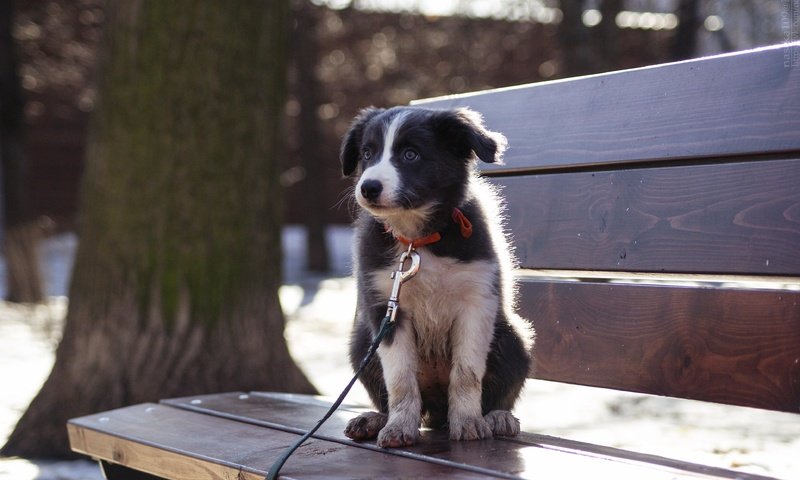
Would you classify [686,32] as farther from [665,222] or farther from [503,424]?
[503,424]

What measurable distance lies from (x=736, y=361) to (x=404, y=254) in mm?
1057

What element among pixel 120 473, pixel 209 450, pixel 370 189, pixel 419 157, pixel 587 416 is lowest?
pixel 587 416

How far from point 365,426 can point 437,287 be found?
490mm

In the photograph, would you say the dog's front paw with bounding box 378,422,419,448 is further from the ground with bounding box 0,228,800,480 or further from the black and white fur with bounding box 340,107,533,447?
the ground with bounding box 0,228,800,480

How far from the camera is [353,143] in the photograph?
320 cm

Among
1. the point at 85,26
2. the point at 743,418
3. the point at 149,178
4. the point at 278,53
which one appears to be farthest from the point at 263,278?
the point at 85,26

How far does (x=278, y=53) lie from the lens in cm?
479

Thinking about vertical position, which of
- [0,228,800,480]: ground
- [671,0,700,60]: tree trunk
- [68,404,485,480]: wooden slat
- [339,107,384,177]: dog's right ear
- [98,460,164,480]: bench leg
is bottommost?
[0,228,800,480]: ground

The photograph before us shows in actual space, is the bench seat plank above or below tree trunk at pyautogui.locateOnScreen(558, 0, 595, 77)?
below

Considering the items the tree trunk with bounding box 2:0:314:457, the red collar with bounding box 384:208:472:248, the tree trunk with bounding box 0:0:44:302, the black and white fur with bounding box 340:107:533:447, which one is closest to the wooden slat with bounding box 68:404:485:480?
the black and white fur with bounding box 340:107:533:447

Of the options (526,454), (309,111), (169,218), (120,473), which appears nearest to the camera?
(526,454)

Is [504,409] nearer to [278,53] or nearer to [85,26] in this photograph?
[278,53]

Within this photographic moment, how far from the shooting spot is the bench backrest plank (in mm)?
2613

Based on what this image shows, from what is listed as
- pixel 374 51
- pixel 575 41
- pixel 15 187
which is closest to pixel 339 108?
pixel 374 51
